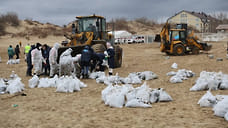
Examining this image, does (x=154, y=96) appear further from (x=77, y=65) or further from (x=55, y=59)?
(x=55, y=59)

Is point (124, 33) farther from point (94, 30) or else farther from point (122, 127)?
point (122, 127)

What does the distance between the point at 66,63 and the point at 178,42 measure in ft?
41.7

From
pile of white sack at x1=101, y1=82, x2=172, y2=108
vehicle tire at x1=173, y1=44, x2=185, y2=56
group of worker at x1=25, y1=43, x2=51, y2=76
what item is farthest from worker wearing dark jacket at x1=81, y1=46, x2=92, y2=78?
vehicle tire at x1=173, y1=44, x2=185, y2=56

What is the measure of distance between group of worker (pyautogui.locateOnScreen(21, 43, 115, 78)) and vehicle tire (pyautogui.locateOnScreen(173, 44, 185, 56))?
34.6ft

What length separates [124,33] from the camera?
47.8 metres

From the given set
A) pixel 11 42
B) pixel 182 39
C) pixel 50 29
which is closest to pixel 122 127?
pixel 182 39

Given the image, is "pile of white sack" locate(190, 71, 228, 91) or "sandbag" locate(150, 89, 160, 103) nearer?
"sandbag" locate(150, 89, 160, 103)

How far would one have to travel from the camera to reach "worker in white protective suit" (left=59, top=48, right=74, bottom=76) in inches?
391

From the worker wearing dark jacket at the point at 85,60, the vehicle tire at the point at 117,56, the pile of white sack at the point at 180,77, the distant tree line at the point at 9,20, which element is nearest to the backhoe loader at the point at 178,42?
the vehicle tire at the point at 117,56

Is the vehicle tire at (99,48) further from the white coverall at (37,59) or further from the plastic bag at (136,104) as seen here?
the plastic bag at (136,104)

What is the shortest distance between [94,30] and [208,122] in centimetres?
971

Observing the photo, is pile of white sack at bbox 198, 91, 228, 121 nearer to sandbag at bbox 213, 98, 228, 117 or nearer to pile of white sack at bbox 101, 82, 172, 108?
sandbag at bbox 213, 98, 228, 117

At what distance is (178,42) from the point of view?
68.0ft

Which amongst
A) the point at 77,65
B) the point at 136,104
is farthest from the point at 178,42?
the point at 136,104
